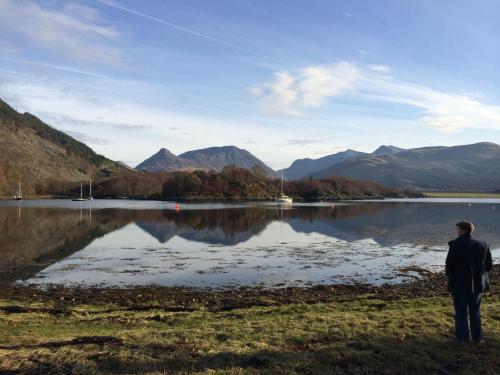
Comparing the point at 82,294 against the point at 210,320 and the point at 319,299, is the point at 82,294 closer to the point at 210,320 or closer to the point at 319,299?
the point at 210,320

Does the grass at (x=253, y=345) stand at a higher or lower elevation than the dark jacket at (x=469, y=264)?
lower

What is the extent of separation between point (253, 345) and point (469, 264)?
5.72 meters

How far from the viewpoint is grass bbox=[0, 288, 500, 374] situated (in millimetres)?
9719

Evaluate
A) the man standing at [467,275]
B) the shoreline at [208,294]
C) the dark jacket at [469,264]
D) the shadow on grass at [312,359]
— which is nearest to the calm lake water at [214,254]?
the shoreline at [208,294]

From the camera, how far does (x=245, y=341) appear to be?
1178cm

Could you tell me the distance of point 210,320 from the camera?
16.2 meters

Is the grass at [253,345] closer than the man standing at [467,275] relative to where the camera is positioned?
Yes

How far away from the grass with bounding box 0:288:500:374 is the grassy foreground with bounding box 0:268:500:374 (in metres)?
0.02

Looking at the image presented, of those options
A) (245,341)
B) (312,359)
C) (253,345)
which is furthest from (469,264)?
(245,341)

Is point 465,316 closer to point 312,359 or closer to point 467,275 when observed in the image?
point 467,275

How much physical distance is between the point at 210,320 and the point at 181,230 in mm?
43951

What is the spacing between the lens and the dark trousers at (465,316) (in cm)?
1134

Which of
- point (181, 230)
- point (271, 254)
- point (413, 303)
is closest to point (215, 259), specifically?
point (271, 254)

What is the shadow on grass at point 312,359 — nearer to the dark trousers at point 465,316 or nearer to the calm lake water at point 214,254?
the dark trousers at point 465,316
